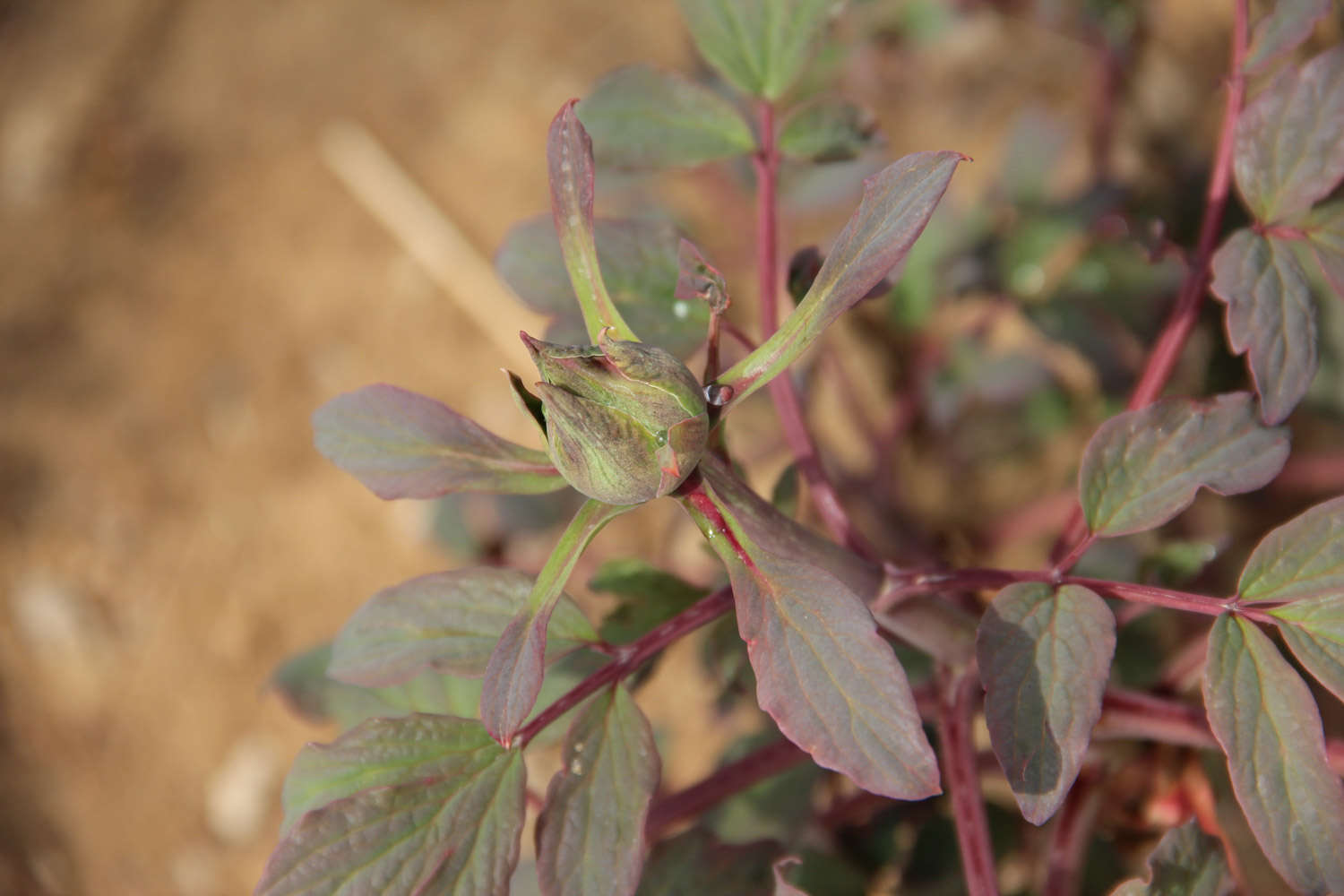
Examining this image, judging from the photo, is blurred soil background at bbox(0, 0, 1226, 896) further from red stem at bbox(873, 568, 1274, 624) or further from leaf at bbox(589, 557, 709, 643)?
red stem at bbox(873, 568, 1274, 624)

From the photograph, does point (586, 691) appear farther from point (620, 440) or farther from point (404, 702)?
point (404, 702)

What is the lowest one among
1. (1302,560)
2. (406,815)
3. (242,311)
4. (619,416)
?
(1302,560)

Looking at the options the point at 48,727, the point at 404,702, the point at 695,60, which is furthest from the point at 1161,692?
the point at 48,727

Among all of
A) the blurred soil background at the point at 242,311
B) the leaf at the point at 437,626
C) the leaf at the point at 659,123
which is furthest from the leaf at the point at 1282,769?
the blurred soil background at the point at 242,311

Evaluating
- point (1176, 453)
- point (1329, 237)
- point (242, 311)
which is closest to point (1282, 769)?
point (1176, 453)

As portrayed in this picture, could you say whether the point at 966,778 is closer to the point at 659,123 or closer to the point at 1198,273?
the point at 1198,273
